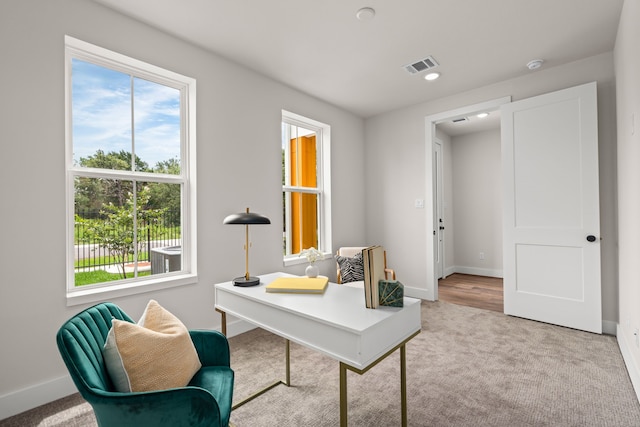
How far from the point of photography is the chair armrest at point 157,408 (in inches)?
40.1

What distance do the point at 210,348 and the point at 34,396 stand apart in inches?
54.0

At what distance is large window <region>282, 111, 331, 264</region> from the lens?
12.7 ft

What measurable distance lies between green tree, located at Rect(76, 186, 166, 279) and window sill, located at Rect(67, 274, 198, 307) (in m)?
0.18

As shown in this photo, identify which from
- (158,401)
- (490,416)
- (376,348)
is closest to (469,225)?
(490,416)

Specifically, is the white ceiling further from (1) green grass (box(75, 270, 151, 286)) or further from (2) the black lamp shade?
(1) green grass (box(75, 270, 151, 286))

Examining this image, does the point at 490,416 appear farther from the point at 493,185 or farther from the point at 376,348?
the point at 493,185

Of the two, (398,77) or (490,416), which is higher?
(398,77)

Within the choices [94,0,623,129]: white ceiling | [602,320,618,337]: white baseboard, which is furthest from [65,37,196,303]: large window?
[602,320,618,337]: white baseboard

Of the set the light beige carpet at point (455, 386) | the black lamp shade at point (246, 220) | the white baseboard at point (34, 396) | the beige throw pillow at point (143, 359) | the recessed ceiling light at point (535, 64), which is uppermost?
the recessed ceiling light at point (535, 64)

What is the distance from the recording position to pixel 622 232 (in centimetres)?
261

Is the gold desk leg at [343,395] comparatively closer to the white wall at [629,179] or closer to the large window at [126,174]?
the large window at [126,174]

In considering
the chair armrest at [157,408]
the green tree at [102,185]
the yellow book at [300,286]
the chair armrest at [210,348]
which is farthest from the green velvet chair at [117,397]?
the green tree at [102,185]

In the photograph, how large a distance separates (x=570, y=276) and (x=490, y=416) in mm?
2084

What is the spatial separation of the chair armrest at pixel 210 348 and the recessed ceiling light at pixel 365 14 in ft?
7.93
